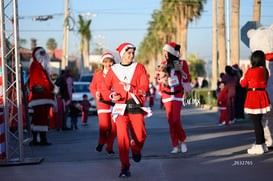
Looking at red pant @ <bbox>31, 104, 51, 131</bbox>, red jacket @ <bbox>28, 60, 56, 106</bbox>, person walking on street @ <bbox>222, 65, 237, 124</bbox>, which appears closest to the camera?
red jacket @ <bbox>28, 60, 56, 106</bbox>

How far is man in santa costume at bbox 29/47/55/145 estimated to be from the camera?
490 inches

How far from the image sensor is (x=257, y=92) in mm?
9914

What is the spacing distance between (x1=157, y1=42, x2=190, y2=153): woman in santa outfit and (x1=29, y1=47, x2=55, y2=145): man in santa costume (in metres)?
3.26

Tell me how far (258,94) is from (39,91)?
16.4 ft

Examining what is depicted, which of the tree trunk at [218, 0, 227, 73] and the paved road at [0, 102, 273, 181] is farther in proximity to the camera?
the tree trunk at [218, 0, 227, 73]

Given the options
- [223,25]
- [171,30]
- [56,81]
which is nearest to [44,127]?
[56,81]

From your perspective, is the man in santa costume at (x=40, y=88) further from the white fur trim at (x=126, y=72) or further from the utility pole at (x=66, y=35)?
the utility pole at (x=66, y=35)

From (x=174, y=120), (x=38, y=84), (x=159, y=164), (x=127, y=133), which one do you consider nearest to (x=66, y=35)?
(x=38, y=84)

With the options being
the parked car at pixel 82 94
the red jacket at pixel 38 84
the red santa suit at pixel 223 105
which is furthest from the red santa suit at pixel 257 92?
the parked car at pixel 82 94

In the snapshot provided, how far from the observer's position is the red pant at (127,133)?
775 centimetres

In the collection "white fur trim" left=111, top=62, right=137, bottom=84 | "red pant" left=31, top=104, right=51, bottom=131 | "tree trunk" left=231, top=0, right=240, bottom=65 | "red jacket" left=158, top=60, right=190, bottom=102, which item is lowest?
"red pant" left=31, top=104, right=51, bottom=131

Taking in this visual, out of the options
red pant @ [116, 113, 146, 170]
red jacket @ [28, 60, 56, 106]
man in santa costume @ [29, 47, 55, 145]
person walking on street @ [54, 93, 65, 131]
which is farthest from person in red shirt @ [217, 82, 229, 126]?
red pant @ [116, 113, 146, 170]

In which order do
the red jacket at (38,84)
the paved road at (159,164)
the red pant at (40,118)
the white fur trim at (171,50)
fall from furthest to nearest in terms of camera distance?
the red pant at (40,118), the red jacket at (38,84), the white fur trim at (171,50), the paved road at (159,164)

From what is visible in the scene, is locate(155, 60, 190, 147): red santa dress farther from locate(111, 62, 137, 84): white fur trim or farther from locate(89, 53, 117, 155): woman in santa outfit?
locate(111, 62, 137, 84): white fur trim
